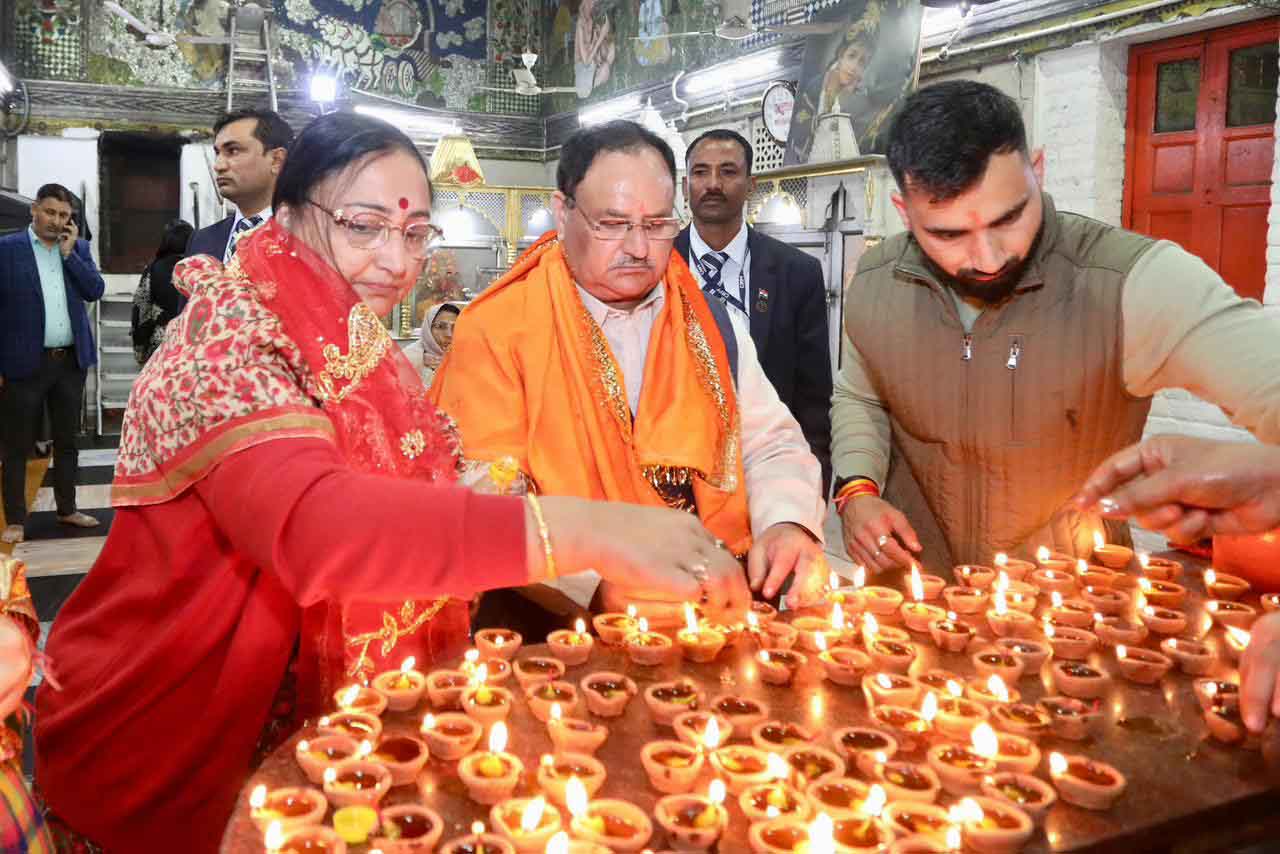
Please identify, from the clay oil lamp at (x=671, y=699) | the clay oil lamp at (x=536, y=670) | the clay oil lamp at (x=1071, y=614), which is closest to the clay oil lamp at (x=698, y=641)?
the clay oil lamp at (x=671, y=699)

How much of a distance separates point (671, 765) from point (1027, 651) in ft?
3.04

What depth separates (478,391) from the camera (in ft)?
9.39

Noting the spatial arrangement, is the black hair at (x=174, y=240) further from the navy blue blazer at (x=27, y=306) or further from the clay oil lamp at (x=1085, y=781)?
the clay oil lamp at (x=1085, y=781)

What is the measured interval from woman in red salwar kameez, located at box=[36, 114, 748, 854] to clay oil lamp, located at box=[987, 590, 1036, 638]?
839 mm

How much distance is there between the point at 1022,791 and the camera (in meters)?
1.61

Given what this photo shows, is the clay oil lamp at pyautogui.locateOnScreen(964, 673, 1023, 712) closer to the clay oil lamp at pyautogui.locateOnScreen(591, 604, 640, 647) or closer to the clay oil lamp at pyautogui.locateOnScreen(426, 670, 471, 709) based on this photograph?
the clay oil lamp at pyautogui.locateOnScreen(591, 604, 640, 647)

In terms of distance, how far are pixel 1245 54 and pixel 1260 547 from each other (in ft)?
16.5

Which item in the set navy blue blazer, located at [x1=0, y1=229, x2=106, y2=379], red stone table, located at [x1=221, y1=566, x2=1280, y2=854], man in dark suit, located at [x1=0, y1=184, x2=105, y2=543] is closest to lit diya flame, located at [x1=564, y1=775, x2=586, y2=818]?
red stone table, located at [x1=221, y1=566, x2=1280, y2=854]

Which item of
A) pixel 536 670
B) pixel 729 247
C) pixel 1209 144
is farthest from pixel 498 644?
pixel 1209 144

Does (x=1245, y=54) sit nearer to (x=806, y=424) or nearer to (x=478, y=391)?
(x=806, y=424)

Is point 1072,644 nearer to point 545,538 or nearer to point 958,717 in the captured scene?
point 958,717

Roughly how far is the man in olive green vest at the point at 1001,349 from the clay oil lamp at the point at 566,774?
1416mm

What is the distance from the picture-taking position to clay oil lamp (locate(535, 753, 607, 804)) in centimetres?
160

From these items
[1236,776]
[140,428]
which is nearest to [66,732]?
[140,428]
